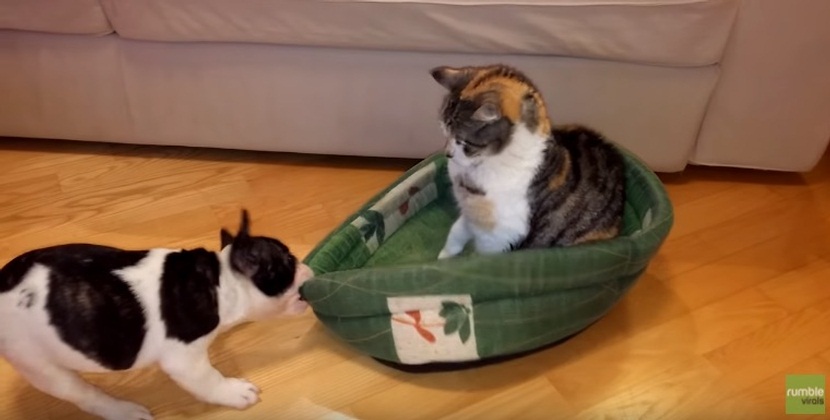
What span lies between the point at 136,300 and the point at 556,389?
0.72m

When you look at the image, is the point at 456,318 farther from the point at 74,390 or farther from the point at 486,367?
the point at 74,390

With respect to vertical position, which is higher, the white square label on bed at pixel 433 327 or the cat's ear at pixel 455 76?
the cat's ear at pixel 455 76

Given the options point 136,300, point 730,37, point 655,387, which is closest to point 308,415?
point 136,300

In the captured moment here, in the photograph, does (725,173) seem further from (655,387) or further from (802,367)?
(655,387)

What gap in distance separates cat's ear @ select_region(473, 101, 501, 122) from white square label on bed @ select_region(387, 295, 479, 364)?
0.28 meters

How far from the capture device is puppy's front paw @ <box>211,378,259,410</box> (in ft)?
4.15

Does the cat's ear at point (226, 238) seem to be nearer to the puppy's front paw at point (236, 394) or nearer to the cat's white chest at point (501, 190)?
the puppy's front paw at point (236, 394)

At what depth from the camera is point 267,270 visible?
1155mm

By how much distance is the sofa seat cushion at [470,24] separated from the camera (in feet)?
4.60

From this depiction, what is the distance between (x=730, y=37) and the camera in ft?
4.79

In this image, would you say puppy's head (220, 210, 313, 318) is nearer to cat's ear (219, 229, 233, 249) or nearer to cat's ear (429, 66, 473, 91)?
cat's ear (219, 229, 233, 249)

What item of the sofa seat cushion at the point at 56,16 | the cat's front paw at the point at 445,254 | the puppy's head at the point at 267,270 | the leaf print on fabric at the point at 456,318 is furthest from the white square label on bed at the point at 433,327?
the sofa seat cushion at the point at 56,16

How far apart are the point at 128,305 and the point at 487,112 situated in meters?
0.61

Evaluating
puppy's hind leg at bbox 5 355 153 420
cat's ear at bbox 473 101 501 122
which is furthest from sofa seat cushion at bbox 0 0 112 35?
cat's ear at bbox 473 101 501 122
